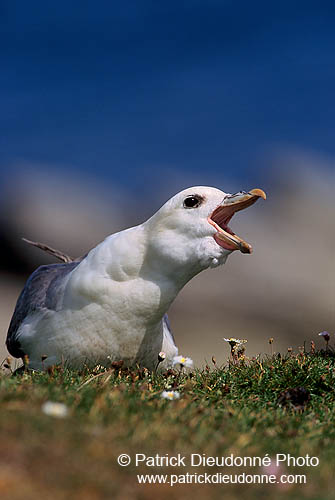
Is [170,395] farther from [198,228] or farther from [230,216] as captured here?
[230,216]

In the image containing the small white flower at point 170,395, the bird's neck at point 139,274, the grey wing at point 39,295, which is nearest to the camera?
the small white flower at point 170,395

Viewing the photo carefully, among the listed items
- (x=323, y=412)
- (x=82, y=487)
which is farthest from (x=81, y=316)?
(x=82, y=487)

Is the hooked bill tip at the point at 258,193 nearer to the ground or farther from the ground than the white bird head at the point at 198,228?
farther from the ground

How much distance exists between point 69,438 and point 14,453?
0.27 meters

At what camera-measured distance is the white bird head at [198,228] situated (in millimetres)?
5297

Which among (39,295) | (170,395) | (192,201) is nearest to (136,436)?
(170,395)

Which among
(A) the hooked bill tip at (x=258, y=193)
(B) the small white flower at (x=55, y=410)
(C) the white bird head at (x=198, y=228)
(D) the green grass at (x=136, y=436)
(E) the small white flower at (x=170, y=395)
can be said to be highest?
(A) the hooked bill tip at (x=258, y=193)

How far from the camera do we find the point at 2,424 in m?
2.70

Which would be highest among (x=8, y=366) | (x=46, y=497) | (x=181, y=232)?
(x=181, y=232)

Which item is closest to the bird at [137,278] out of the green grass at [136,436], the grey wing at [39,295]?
the grey wing at [39,295]

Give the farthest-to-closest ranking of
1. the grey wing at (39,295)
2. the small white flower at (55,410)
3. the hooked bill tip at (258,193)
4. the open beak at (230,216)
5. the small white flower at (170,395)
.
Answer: the grey wing at (39,295)
the hooked bill tip at (258,193)
the open beak at (230,216)
the small white flower at (170,395)
the small white flower at (55,410)

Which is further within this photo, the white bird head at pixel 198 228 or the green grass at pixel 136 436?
the white bird head at pixel 198 228

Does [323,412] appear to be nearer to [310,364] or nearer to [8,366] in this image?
[310,364]

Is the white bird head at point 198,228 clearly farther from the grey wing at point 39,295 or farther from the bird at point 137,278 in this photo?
the grey wing at point 39,295
